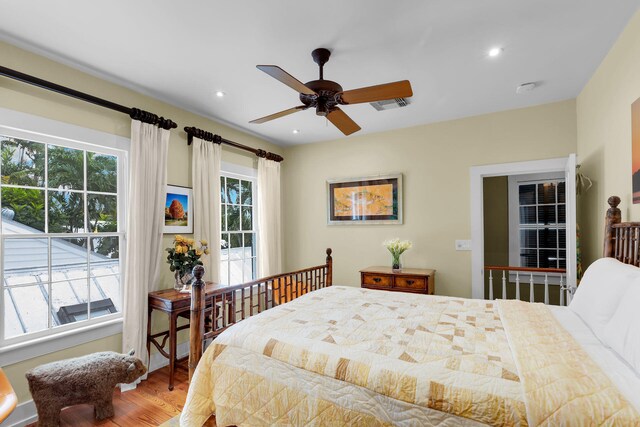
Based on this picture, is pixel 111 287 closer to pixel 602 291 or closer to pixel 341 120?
pixel 341 120

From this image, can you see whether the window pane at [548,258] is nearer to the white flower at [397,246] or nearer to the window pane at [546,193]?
the window pane at [546,193]

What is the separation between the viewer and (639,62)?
6.22 feet

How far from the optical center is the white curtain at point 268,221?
4402 mm

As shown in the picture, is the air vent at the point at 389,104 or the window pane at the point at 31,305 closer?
the window pane at the point at 31,305

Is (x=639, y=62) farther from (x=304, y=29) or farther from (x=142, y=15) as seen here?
(x=142, y=15)

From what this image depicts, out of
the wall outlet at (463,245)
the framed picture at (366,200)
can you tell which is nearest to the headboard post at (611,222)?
the wall outlet at (463,245)

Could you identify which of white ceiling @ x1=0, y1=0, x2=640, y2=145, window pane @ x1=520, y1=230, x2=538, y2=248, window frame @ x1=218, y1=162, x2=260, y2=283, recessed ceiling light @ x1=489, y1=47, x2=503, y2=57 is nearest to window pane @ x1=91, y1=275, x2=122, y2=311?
window frame @ x1=218, y1=162, x2=260, y2=283

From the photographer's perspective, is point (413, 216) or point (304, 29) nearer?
point (304, 29)

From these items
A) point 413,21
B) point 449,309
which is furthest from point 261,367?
point 413,21

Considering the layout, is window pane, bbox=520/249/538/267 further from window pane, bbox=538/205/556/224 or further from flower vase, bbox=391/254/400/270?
flower vase, bbox=391/254/400/270

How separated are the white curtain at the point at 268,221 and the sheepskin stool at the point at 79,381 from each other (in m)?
2.19

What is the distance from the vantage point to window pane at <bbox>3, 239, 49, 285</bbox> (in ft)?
7.32

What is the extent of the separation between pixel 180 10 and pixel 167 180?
5.72 feet

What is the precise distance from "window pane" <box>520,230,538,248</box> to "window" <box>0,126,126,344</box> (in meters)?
5.21
